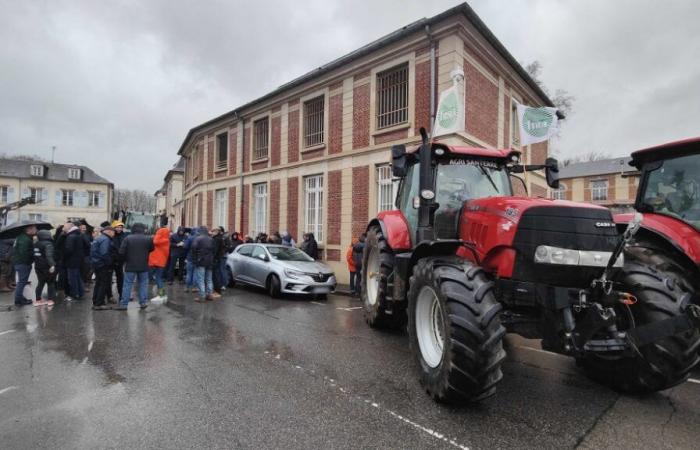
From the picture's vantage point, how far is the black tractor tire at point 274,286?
9.78m

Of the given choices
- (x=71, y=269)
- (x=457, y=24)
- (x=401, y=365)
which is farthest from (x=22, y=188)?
(x=401, y=365)

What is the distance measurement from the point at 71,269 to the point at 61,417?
7.02m

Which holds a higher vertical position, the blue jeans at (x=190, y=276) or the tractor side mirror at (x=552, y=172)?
the tractor side mirror at (x=552, y=172)

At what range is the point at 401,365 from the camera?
184 inches

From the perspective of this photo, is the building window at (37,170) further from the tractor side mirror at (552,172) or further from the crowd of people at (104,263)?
the tractor side mirror at (552,172)

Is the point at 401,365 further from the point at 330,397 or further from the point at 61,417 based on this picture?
the point at 61,417

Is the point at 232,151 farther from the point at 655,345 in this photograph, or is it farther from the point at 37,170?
the point at 37,170

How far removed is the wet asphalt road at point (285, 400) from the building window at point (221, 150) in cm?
1651

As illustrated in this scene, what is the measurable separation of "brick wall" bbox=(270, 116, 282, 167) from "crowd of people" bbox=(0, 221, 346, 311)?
7304mm

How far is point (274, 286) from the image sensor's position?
9852 mm

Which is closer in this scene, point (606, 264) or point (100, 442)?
point (100, 442)

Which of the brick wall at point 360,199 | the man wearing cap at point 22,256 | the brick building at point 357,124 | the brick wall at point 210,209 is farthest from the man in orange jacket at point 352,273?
the brick wall at point 210,209

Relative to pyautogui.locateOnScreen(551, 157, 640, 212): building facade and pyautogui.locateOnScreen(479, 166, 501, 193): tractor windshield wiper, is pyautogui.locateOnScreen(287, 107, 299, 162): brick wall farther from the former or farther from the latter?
pyautogui.locateOnScreen(551, 157, 640, 212): building facade

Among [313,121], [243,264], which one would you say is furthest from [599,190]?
[243,264]
